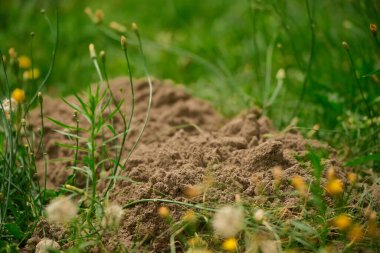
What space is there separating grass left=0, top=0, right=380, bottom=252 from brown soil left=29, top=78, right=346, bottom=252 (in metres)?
0.06

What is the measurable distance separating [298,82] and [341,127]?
2.20ft

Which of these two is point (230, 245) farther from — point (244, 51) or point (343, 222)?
point (244, 51)

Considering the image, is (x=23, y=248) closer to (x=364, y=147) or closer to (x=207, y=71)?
(x=364, y=147)

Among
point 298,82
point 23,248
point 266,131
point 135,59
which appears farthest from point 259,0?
point 23,248

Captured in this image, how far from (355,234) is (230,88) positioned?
1706mm

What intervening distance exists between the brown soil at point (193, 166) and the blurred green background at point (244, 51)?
0.90ft

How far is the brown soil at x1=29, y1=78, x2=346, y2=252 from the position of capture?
1.82 metres

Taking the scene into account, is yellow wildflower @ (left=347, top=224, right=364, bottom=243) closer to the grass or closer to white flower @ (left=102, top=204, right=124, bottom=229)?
the grass

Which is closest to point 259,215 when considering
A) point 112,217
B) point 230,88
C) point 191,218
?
point 191,218

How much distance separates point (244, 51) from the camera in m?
3.82

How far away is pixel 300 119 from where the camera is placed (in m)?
2.77

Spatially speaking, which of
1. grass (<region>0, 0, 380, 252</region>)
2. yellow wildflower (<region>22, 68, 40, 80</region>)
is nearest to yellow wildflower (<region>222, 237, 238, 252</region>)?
grass (<region>0, 0, 380, 252</region>)

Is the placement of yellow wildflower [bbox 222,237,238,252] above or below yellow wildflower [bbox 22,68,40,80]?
below

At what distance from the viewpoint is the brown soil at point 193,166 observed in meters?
1.82
